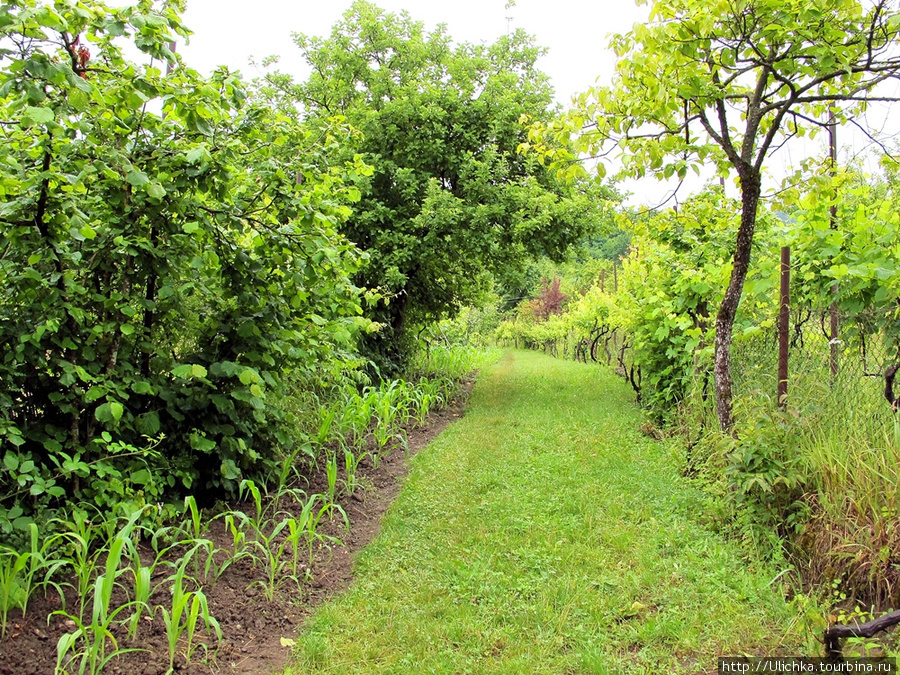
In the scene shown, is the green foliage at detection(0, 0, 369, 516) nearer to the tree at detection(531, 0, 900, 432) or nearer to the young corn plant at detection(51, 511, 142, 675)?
the young corn plant at detection(51, 511, 142, 675)

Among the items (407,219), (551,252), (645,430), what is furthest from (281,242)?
(551,252)

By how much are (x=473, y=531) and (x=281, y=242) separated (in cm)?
237

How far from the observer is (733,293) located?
3.89 metres

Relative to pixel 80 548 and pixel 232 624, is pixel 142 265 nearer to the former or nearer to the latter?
pixel 80 548

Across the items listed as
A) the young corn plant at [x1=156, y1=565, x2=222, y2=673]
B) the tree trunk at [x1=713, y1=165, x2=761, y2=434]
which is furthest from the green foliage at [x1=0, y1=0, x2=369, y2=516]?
the tree trunk at [x1=713, y1=165, x2=761, y2=434]

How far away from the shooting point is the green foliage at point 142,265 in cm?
248

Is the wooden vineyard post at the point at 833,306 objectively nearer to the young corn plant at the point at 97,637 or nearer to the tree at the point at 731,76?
the tree at the point at 731,76

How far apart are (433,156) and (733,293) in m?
6.05

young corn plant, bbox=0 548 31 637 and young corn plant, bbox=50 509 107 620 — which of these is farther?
young corn plant, bbox=50 509 107 620

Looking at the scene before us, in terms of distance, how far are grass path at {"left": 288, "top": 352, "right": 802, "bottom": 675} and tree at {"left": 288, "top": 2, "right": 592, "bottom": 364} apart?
421 centimetres

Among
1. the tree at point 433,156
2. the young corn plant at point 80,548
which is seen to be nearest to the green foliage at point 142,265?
the young corn plant at point 80,548

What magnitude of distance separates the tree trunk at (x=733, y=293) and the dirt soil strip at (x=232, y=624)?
9.27 feet

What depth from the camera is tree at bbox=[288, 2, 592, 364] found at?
829cm

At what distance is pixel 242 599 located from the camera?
9.42 feet
